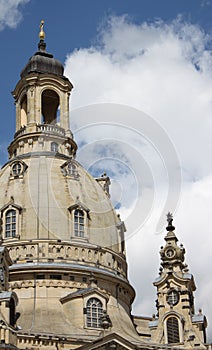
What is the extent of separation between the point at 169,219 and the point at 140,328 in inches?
450

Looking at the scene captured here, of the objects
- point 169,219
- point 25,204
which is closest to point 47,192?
point 25,204

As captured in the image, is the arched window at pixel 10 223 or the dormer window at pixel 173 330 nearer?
the arched window at pixel 10 223

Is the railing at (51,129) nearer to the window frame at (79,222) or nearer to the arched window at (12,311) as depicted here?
the window frame at (79,222)

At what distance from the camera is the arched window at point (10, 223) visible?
73.3 metres

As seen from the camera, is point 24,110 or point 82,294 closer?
point 82,294

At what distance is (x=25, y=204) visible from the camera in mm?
74188

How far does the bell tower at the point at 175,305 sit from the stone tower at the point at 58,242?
3.07m

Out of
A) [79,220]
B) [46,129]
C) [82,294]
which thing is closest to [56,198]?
[79,220]

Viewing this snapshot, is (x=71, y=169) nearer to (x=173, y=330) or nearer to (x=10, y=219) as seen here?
(x=10, y=219)

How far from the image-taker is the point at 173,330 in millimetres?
74750

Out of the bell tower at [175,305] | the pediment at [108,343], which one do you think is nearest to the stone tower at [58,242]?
the pediment at [108,343]

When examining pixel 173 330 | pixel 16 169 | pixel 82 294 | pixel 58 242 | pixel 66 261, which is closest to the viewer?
pixel 82 294

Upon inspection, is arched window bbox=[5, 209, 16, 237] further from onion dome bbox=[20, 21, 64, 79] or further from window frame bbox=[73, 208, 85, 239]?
onion dome bbox=[20, 21, 64, 79]

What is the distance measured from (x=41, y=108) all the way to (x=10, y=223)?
17.3m
